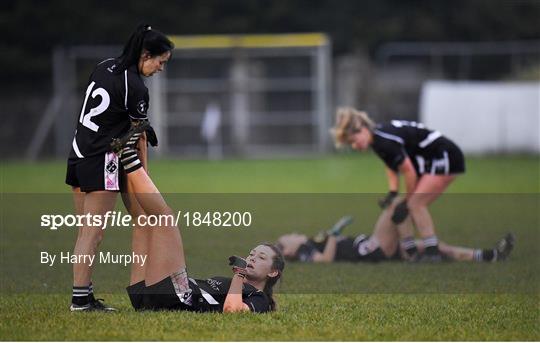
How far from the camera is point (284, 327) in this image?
21.5 ft

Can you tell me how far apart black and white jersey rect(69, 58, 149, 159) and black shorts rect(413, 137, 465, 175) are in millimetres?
→ 4344

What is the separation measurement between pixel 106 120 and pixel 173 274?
1055mm

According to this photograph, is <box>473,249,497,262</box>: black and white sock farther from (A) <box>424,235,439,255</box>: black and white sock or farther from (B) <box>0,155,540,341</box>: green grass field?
(A) <box>424,235,439,255</box>: black and white sock

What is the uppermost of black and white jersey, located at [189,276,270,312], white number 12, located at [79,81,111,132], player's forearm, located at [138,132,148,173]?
white number 12, located at [79,81,111,132]

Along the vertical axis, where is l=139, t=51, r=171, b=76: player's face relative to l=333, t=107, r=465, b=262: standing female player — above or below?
above

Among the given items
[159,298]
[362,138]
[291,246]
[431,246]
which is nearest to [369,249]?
[431,246]

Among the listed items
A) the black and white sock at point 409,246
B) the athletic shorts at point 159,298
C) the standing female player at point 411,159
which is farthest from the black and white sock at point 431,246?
the athletic shorts at point 159,298

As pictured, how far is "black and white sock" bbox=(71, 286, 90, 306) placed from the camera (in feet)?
22.6

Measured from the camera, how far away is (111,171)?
679 cm

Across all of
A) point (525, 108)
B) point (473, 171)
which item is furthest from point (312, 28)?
point (473, 171)

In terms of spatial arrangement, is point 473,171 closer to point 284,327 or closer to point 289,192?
point 289,192

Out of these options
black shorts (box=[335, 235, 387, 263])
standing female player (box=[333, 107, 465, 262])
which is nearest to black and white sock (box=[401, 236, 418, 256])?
standing female player (box=[333, 107, 465, 262])

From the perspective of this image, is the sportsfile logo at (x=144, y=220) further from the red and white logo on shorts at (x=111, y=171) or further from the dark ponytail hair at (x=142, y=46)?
the dark ponytail hair at (x=142, y=46)

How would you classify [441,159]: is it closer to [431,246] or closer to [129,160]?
[431,246]
